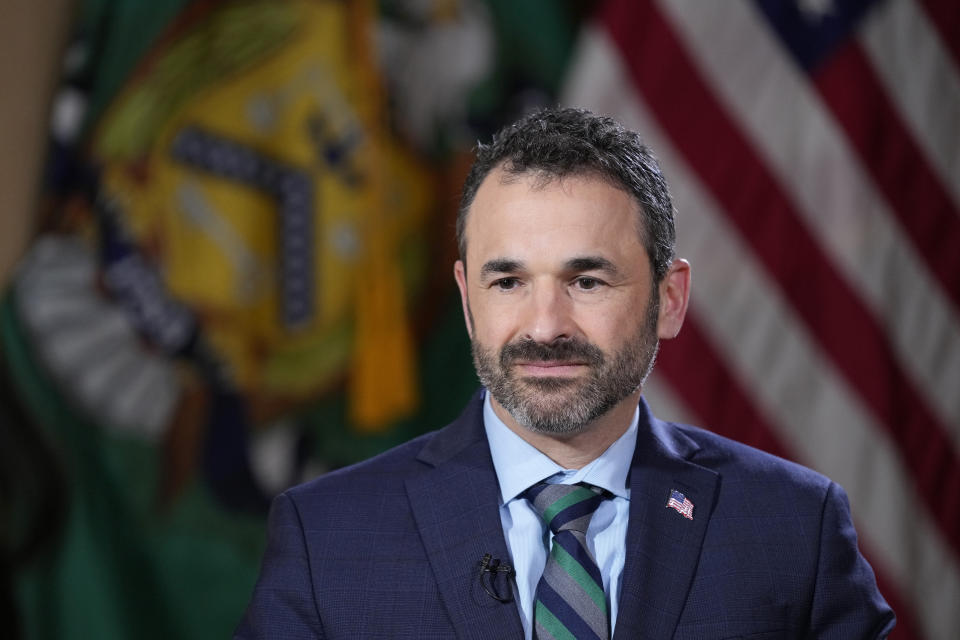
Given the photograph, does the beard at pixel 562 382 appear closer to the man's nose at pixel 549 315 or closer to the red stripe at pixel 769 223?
the man's nose at pixel 549 315

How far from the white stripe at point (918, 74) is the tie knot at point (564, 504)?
2.34m

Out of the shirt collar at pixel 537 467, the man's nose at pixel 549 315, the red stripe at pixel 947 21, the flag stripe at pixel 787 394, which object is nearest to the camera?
the man's nose at pixel 549 315

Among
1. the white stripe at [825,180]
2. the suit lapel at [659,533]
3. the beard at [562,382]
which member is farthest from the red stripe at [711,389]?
the beard at [562,382]

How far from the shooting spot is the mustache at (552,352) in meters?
1.49

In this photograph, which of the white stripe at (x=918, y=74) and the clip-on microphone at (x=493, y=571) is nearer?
the clip-on microphone at (x=493, y=571)

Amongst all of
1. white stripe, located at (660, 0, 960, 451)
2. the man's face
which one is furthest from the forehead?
white stripe, located at (660, 0, 960, 451)

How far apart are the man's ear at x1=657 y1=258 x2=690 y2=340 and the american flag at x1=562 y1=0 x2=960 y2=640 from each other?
1.77m

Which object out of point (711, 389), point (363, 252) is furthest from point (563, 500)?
point (711, 389)

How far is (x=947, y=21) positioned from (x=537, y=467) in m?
2.57

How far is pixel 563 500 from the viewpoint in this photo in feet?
5.19

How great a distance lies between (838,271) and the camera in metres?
3.45

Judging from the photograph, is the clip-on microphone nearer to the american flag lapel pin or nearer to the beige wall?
the american flag lapel pin

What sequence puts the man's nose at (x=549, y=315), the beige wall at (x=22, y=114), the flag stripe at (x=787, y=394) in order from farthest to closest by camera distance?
the flag stripe at (x=787, y=394) < the beige wall at (x=22, y=114) < the man's nose at (x=549, y=315)

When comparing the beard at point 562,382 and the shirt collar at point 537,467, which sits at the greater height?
the beard at point 562,382
